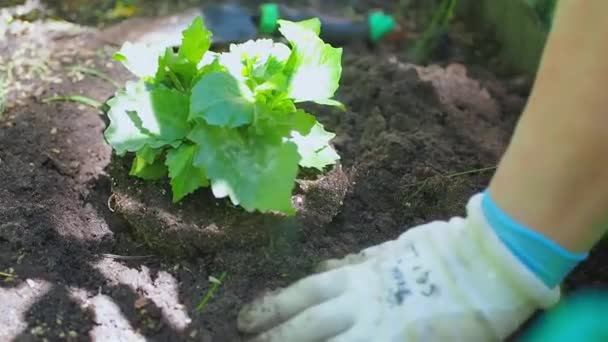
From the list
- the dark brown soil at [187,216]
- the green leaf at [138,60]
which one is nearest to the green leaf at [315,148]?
the dark brown soil at [187,216]

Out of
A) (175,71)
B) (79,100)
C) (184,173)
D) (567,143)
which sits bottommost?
(79,100)

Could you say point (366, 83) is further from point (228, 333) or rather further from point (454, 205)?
point (228, 333)

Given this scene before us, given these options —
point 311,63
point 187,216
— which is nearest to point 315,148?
point 311,63

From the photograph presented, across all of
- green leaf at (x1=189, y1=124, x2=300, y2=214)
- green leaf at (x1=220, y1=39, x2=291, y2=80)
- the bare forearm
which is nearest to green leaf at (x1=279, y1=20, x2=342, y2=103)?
green leaf at (x1=220, y1=39, x2=291, y2=80)

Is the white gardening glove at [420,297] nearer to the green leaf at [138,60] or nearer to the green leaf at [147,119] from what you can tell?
the green leaf at [147,119]

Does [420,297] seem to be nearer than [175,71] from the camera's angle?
Yes

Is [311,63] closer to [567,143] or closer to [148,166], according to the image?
[148,166]

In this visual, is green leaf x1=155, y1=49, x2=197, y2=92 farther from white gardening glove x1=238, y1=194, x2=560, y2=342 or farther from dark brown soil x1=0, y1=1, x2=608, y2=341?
white gardening glove x1=238, y1=194, x2=560, y2=342

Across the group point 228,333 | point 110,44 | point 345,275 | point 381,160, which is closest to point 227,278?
point 228,333
